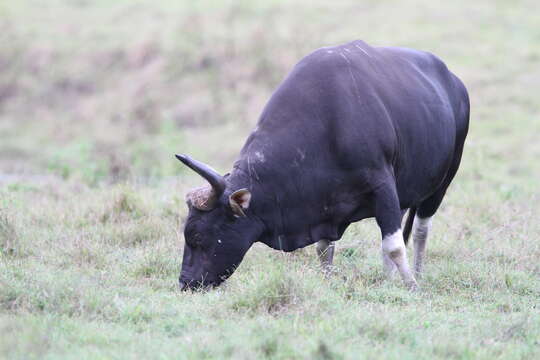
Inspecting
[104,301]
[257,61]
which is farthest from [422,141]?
[257,61]

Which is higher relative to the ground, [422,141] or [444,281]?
[422,141]

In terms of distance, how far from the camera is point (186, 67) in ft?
58.0

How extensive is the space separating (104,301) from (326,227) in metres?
1.82

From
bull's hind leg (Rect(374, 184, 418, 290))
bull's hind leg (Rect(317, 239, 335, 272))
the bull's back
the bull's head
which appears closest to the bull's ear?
the bull's head

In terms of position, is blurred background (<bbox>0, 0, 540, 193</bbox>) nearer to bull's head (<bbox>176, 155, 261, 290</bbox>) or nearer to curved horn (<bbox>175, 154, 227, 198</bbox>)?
bull's head (<bbox>176, 155, 261, 290</bbox>)

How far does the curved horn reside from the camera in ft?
18.4

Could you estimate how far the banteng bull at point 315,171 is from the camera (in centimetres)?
590

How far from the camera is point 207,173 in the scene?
5641 millimetres

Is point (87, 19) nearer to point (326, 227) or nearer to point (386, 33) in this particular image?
point (386, 33)

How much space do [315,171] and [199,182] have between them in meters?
4.39

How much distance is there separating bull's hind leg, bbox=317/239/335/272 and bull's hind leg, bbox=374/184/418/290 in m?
0.56

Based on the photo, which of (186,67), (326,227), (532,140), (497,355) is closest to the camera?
(497,355)

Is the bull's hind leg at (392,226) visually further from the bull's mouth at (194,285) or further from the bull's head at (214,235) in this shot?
the bull's mouth at (194,285)

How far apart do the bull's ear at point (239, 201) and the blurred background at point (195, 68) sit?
6607mm
